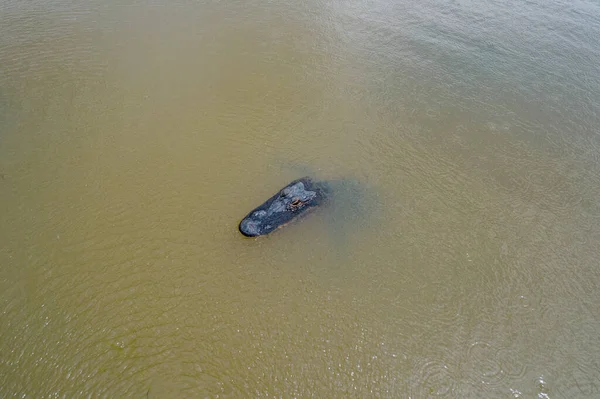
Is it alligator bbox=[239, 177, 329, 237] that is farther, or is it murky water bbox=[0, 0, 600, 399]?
alligator bbox=[239, 177, 329, 237]

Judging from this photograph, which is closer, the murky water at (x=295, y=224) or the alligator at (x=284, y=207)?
the murky water at (x=295, y=224)

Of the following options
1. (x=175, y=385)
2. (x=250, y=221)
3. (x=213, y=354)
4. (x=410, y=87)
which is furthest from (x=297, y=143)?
(x=175, y=385)

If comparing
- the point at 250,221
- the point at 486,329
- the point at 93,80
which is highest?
the point at 93,80

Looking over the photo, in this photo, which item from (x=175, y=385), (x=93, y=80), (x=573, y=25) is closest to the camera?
(x=175, y=385)

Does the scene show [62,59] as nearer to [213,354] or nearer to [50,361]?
[50,361]
